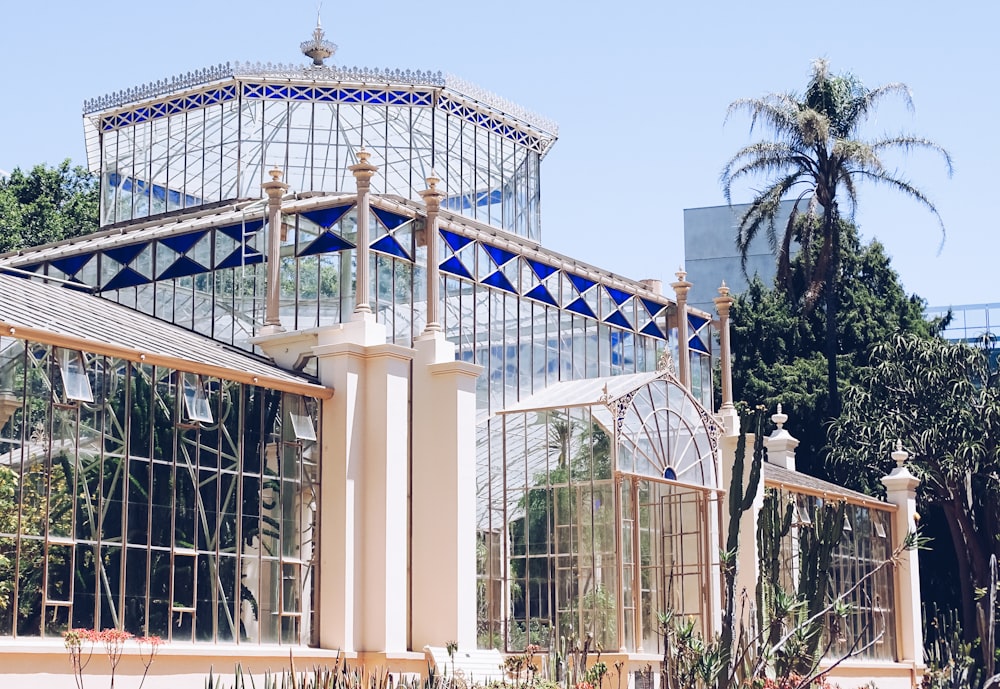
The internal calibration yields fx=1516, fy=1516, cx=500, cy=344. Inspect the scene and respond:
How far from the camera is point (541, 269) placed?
102 ft

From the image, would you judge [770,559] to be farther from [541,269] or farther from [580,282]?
[580,282]

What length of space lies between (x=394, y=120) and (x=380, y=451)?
420 inches

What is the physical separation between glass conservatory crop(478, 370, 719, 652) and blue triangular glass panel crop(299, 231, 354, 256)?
483 centimetres

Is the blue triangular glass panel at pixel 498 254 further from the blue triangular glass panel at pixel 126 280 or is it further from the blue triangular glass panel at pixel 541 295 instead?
the blue triangular glass panel at pixel 126 280

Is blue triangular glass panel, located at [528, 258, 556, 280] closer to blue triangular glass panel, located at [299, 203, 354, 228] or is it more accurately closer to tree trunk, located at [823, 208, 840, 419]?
blue triangular glass panel, located at [299, 203, 354, 228]

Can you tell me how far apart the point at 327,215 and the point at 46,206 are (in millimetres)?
25581

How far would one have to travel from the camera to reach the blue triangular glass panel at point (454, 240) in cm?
2841

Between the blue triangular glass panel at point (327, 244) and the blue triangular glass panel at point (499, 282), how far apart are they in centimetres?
376

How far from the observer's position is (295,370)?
81.0 feet

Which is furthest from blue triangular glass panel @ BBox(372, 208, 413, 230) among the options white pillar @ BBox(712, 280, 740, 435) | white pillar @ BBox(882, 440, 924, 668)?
white pillar @ BBox(882, 440, 924, 668)

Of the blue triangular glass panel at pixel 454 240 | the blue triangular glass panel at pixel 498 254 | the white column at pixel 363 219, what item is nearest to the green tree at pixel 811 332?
the blue triangular glass panel at pixel 498 254

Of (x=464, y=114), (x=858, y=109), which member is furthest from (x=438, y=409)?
(x=858, y=109)

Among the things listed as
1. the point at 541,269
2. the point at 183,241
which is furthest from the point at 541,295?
the point at 183,241

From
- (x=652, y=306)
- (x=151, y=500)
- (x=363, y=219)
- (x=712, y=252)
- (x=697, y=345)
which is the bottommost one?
(x=151, y=500)
